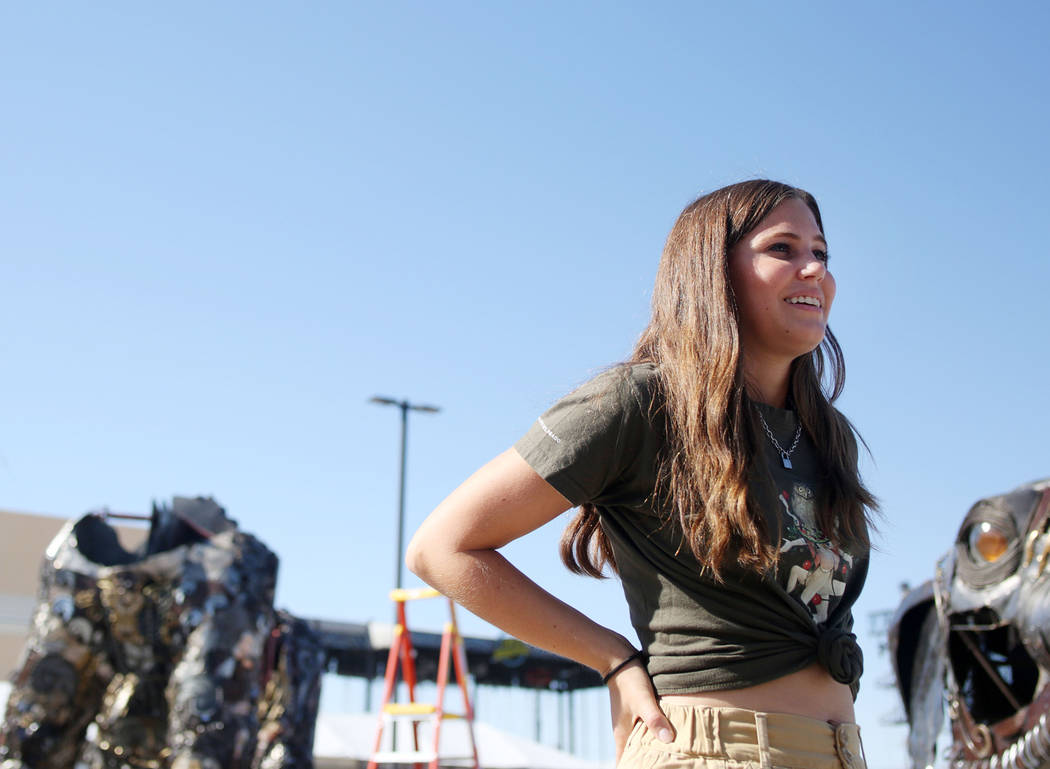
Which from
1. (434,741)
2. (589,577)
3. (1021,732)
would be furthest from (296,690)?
(589,577)

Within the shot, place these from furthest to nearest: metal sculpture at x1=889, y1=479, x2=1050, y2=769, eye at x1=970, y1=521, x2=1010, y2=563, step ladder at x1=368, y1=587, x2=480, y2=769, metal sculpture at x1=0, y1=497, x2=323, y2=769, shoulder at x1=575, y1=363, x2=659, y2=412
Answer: step ladder at x1=368, y1=587, x2=480, y2=769
eye at x1=970, y1=521, x2=1010, y2=563
metal sculpture at x1=0, y1=497, x2=323, y2=769
metal sculpture at x1=889, y1=479, x2=1050, y2=769
shoulder at x1=575, y1=363, x2=659, y2=412

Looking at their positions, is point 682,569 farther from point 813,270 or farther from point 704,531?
point 813,270

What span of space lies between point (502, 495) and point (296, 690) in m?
8.28

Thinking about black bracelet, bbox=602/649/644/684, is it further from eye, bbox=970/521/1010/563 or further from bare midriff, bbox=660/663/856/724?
eye, bbox=970/521/1010/563

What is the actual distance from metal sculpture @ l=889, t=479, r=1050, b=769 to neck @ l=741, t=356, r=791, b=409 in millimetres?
3208

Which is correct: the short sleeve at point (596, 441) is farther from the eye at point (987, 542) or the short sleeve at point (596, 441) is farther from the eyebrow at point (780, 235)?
the eye at point (987, 542)

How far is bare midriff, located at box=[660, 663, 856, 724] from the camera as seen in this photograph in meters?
1.81

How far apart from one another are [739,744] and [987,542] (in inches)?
160

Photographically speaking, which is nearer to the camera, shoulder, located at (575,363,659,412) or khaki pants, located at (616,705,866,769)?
khaki pants, located at (616,705,866,769)

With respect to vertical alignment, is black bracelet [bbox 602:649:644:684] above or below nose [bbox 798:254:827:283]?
below

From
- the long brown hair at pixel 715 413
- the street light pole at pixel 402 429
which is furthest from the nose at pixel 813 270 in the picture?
the street light pole at pixel 402 429

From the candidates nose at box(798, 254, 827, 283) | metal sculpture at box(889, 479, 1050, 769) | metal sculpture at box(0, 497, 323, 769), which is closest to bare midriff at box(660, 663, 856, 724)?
nose at box(798, 254, 827, 283)

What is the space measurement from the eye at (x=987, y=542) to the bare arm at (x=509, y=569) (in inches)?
156

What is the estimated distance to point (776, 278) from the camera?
2125 millimetres
